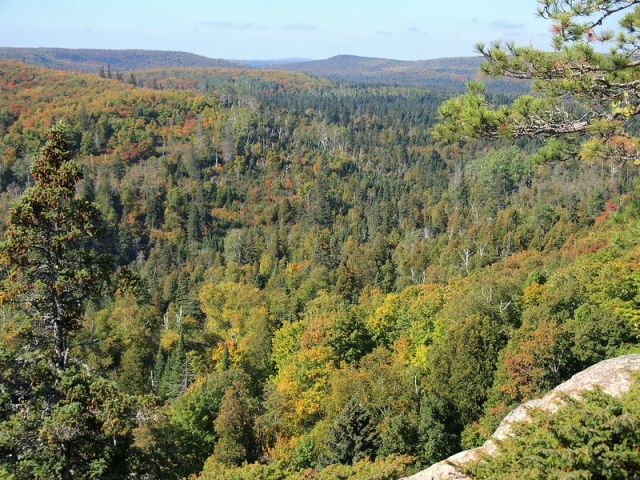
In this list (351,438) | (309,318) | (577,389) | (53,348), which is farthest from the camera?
(309,318)

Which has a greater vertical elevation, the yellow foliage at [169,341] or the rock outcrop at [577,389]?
the rock outcrop at [577,389]

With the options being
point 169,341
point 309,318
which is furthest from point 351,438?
point 169,341

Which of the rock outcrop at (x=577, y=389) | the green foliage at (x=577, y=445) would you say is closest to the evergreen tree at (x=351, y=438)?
the rock outcrop at (x=577, y=389)

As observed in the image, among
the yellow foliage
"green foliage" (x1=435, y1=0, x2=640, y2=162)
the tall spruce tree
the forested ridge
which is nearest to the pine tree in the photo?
the tall spruce tree

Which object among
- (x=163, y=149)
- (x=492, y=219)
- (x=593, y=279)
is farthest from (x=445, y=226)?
(x=163, y=149)

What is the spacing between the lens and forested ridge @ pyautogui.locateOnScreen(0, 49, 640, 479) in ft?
38.8

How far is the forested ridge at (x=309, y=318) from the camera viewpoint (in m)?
11.8

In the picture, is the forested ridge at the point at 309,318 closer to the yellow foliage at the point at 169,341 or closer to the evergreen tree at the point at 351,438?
the evergreen tree at the point at 351,438

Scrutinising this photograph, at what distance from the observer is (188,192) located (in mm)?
133625

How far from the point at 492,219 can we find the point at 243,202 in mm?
66703

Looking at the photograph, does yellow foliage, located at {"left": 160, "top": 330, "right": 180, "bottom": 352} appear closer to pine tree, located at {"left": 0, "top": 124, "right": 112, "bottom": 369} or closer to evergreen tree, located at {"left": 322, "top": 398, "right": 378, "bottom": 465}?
evergreen tree, located at {"left": 322, "top": 398, "right": 378, "bottom": 465}

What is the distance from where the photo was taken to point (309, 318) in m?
44.9

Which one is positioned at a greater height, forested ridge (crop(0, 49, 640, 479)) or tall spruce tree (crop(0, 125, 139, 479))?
tall spruce tree (crop(0, 125, 139, 479))

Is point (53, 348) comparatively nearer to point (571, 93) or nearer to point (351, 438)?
point (571, 93)
